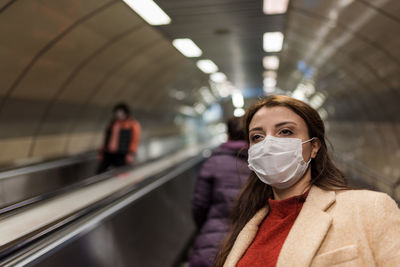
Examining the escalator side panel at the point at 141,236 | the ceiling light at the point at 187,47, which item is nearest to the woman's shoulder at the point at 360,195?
the escalator side panel at the point at 141,236

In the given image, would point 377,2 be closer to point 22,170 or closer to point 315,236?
point 315,236

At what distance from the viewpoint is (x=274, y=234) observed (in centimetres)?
167

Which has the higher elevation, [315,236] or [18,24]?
[18,24]

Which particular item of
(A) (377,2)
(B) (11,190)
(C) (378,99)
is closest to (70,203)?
(B) (11,190)

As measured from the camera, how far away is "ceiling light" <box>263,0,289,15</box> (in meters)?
5.71

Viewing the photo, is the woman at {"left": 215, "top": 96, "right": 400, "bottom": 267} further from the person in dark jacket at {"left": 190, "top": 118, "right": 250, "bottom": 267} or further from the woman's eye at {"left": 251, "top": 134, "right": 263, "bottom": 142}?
the person in dark jacket at {"left": 190, "top": 118, "right": 250, "bottom": 267}

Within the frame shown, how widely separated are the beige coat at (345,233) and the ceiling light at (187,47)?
24.0ft

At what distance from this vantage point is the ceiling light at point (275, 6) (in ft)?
18.7

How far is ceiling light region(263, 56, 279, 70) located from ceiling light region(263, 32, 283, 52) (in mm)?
1284

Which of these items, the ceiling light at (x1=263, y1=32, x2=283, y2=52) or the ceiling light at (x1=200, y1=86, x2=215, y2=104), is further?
the ceiling light at (x1=200, y1=86, x2=215, y2=104)

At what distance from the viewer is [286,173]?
1738mm

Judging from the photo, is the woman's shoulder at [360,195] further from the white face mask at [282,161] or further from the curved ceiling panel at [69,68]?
the curved ceiling panel at [69,68]

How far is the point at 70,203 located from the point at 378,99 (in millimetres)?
10012

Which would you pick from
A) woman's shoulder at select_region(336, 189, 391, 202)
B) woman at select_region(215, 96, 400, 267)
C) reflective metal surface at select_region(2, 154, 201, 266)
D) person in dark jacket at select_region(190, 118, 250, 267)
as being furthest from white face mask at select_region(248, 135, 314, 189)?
reflective metal surface at select_region(2, 154, 201, 266)
